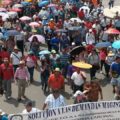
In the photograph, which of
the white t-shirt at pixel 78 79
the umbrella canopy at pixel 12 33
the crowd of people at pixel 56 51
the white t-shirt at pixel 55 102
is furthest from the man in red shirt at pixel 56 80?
the umbrella canopy at pixel 12 33

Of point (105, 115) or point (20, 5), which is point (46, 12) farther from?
point (105, 115)

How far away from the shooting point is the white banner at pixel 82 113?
41.9 ft

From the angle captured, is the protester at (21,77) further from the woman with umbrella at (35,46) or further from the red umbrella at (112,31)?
the red umbrella at (112,31)

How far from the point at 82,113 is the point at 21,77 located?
172 inches

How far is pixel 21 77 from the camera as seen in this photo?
16.9 metres

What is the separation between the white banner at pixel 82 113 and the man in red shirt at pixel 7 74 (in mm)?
4424

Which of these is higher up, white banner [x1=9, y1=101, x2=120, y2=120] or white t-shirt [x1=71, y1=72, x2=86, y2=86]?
white banner [x1=9, y1=101, x2=120, y2=120]

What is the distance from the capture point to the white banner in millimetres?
12781

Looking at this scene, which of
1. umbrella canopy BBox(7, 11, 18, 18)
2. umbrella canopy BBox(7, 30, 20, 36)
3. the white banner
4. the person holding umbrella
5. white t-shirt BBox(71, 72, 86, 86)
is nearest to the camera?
the white banner

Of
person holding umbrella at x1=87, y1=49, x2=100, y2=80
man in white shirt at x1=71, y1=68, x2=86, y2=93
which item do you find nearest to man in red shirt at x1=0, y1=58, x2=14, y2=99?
man in white shirt at x1=71, y1=68, x2=86, y2=93

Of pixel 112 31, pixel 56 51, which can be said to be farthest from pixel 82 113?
pixel 112 31

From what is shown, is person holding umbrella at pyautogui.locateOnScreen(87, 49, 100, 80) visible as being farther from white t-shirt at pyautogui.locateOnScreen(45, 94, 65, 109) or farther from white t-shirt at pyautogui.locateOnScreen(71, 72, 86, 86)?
white t-shirt at pyautogui.locateOnScreen(45, 94, 65, 109)

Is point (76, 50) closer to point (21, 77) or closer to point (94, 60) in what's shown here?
point (94, 60)

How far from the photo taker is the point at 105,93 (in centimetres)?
1830
